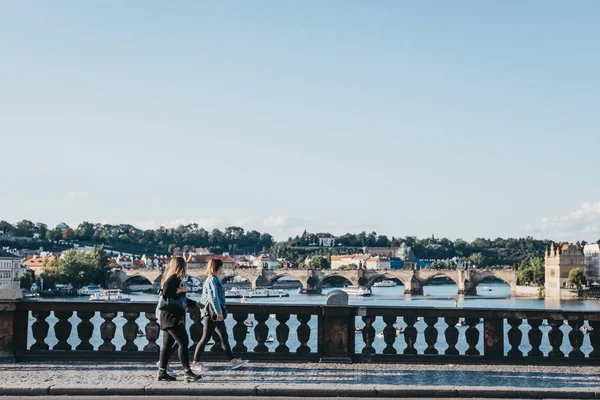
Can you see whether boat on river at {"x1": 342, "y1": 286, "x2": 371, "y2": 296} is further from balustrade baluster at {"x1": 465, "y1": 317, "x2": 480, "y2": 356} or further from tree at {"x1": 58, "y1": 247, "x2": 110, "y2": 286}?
balustrade baluster at {"x1": 465, "y1": 317, "x2": 480, "y2": 356}

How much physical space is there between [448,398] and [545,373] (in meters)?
2.27

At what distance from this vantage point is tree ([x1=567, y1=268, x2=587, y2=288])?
431ft

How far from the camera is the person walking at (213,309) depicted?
1222 cm

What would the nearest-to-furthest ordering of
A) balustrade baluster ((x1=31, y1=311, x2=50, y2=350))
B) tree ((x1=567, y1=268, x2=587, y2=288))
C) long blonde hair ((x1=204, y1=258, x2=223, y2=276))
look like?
long blonde hair ((x1=204, y1=258, x2=223, y2=276))
balustrade baluster ((x1=31, y1=311, x2=50, y2=350))
tree ((x1=567, y1=268, x2=587, y2=288))

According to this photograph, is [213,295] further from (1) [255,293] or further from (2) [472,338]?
(1) [255,293]

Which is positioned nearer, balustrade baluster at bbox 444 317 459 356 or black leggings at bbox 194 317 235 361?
black leggings at bbox 194 317 235 361

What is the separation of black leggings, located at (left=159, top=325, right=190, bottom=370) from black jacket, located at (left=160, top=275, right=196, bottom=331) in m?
0.07

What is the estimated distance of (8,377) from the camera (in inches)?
460

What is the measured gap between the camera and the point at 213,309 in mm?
12289

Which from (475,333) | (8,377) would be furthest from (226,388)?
(475,333)

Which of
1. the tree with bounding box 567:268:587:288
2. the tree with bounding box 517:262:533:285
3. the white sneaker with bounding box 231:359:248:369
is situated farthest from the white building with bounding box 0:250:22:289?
the white sneaker with bounding box 231:359:248:369

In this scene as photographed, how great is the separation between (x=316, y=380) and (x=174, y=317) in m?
2.04

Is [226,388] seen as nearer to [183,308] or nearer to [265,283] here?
[183,308]

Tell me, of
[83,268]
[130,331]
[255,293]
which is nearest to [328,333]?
[130,331]
